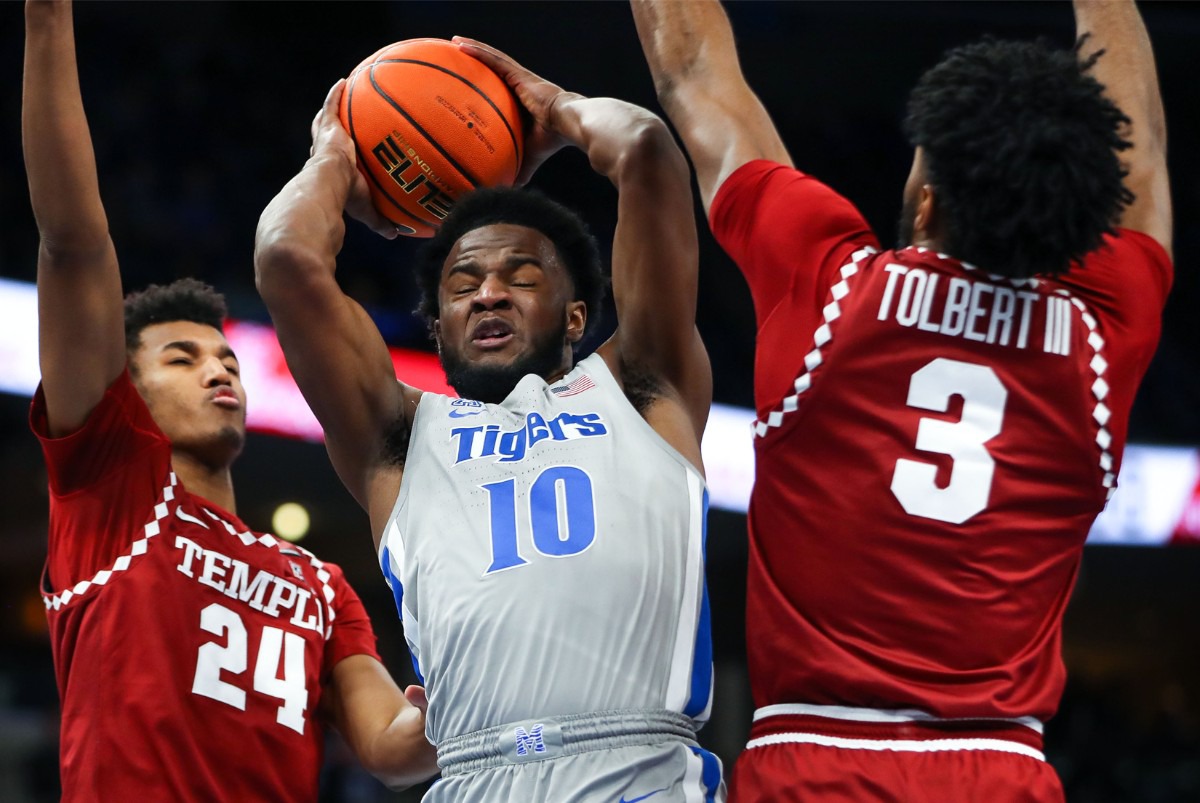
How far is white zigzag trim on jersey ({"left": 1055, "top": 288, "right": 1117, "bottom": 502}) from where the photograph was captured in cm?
251

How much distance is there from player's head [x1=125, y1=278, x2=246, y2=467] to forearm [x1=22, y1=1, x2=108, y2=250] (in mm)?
791

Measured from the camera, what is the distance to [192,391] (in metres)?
3.96

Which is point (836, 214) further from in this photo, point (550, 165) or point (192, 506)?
point (550, 165)

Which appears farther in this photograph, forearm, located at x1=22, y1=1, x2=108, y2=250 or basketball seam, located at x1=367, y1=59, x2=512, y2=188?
basketball seam, located at x1=367, y1=59, x2=512, y2=188

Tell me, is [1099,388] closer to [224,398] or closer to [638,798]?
[638,798]

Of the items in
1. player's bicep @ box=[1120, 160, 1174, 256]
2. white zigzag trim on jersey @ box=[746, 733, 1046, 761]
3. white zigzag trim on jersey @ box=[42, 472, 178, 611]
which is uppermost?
player's bicep @ box=[1120, 160, 1174, 256]

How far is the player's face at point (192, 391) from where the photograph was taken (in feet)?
12.9

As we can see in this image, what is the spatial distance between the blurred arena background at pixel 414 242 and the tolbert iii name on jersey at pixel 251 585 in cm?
652

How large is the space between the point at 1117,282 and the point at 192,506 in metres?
2.40

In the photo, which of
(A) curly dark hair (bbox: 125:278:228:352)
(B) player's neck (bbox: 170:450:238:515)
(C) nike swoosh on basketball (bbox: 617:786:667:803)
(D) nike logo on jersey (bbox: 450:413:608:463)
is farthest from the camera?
(A) curly dark hair (bbox: 125:278:228:352)

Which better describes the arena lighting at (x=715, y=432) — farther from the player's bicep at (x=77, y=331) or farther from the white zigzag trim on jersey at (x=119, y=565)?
the player's bicep at (x=77, y=331)

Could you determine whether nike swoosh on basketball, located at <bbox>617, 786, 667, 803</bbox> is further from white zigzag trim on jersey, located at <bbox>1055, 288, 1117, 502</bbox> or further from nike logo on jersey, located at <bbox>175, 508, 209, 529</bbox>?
nike logo on jersey, located at <bbox>175, 508, 209, 529</bbox>

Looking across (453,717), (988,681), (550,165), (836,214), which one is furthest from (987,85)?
(550,165)

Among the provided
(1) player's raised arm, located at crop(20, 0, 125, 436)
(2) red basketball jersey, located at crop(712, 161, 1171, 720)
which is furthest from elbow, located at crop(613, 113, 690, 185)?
(1) player's raised arm, located at crop(20, 0, 125, 436)
